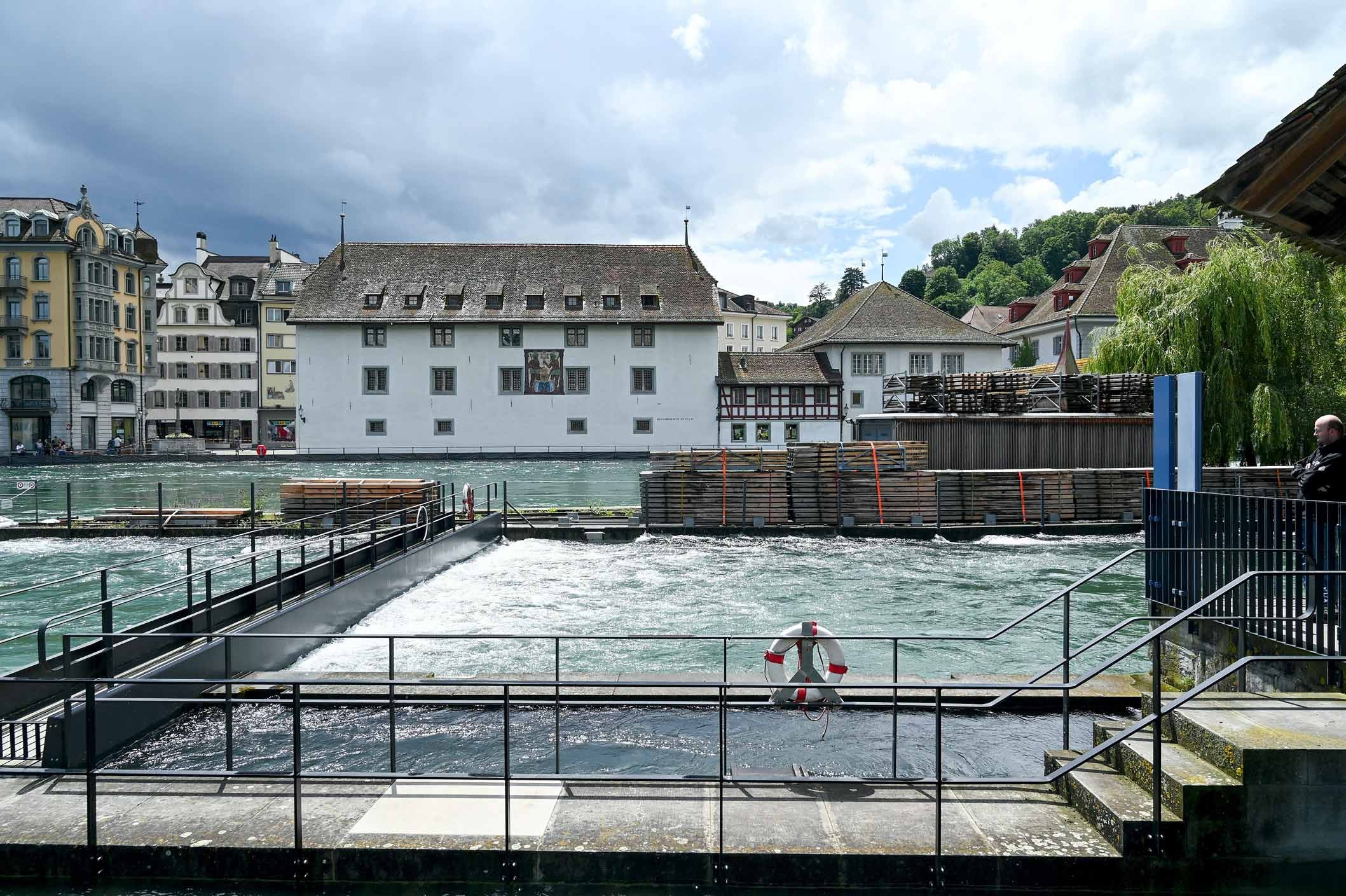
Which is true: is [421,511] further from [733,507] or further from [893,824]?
[893,824]

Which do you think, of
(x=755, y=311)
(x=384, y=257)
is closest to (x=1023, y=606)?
(x=384, y=257)

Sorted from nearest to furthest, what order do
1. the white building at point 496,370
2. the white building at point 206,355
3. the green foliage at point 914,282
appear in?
the white building at point 496,370
the white building at point 206,355
the green foliage at point 914,282

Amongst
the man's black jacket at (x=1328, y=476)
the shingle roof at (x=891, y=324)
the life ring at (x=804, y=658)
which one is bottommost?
the life ring at (x=804, y=658)

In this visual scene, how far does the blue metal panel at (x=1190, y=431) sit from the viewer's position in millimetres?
9312

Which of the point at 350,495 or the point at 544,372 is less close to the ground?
the point at 544,372

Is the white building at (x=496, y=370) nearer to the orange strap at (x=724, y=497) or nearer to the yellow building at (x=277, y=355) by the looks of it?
the yellow building at (x=277, y=355)

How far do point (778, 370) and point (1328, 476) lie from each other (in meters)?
55.1

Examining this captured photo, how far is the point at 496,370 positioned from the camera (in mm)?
62438

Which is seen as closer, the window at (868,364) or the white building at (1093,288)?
the white building at (1093,288)

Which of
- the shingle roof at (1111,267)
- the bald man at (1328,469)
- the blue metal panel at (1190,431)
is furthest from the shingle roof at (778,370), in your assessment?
the bald man at (1328,469)

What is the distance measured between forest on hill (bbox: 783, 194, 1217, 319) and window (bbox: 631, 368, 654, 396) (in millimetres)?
64926

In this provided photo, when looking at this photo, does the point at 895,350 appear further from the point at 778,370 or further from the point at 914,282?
the point at 914,282

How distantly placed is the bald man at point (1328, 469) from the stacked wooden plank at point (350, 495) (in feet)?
69.0

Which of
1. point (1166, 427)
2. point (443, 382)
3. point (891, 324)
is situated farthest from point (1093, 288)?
point (1166, 427)
